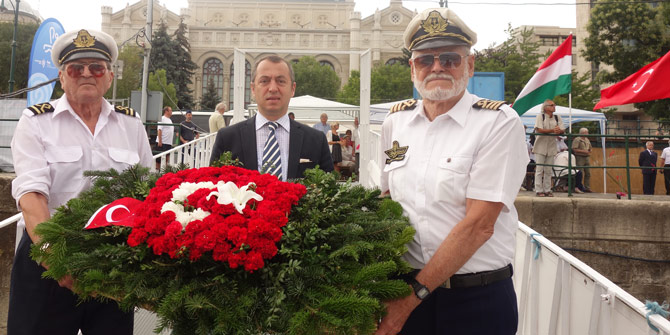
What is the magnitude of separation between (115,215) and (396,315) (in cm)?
113

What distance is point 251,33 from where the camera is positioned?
7500 centimetres

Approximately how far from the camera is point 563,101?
3109 centimetres

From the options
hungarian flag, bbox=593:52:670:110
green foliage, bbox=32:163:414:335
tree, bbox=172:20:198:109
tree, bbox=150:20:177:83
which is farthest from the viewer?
tree, bbox=172:20:198:109

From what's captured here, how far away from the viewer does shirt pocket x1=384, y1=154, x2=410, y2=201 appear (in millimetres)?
2248

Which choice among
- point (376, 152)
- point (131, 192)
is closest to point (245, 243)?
point (131, 192)

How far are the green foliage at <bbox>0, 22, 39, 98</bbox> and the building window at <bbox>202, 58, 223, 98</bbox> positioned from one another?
113 ft

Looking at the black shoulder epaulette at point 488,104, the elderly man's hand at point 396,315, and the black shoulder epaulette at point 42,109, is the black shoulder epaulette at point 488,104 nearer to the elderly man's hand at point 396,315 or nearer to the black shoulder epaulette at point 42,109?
the elderly man's hand at point 396,315

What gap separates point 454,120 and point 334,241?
79cm

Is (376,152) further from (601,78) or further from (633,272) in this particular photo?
(601,78)

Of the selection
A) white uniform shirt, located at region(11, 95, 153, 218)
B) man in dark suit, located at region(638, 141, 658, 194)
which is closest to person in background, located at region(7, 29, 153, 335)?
white uniform shirt, located at region(11, 95, 153, 218)

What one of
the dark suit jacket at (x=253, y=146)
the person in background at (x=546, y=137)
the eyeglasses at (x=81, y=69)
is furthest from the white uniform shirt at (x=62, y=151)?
the person in background at (x=546, y=137)

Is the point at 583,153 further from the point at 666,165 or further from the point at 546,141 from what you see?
the point at 666,165

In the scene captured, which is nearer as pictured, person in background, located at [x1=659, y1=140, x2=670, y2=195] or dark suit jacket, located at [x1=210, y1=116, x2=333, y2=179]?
dark suit jacket, located at [x1=210, y1=116, x2=333, y2=179]

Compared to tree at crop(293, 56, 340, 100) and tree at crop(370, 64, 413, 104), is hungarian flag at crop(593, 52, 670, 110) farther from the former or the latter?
tree at crop(293, 56, 340, 100)
